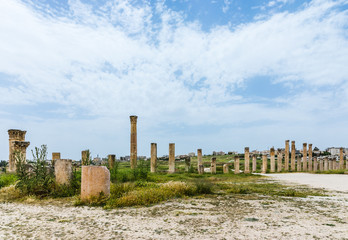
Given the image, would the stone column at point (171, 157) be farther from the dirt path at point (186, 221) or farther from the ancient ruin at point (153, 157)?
the dirt path at point (186, 221)

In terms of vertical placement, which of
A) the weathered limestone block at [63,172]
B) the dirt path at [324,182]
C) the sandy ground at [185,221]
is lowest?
the dirt path at [324,182]

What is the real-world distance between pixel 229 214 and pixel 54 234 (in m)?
3.54

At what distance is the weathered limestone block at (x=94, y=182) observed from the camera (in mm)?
7266

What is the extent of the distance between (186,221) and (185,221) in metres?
0.02

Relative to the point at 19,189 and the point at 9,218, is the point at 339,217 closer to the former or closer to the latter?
the point at 9,218

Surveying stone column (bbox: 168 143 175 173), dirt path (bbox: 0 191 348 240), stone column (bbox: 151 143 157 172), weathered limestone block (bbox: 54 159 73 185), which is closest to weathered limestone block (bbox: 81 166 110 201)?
dirt path (bbox: 0 191 348 240)

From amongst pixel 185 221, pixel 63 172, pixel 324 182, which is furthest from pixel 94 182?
pixel 324 182

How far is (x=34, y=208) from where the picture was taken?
704 centimetres

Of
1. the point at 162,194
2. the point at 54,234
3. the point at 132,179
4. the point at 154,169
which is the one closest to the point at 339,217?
the point at 162,194

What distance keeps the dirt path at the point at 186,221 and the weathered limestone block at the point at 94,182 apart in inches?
21.8

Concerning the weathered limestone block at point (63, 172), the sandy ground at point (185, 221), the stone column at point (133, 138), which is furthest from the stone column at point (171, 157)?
the sandy ground at point (185, 221)

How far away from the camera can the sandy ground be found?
4.58m

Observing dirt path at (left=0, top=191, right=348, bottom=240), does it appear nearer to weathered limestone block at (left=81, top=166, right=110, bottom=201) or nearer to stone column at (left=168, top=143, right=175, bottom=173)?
weathered limestone block at (left=81, top=166, right=110, bottom=201)

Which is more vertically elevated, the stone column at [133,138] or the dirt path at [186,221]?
the stone column at [133,138]
